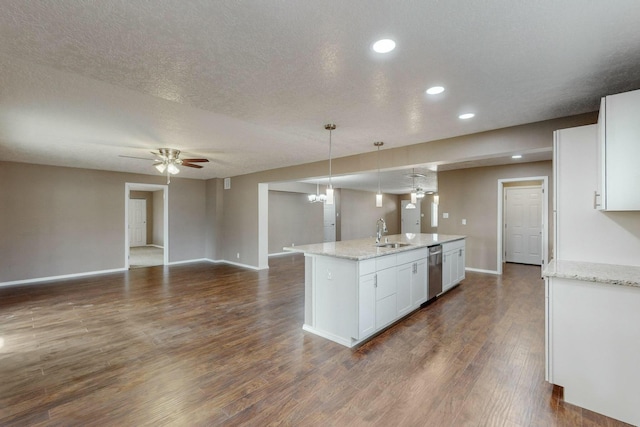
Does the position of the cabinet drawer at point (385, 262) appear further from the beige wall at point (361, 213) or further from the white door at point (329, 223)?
the beige wall at point (361, 213)

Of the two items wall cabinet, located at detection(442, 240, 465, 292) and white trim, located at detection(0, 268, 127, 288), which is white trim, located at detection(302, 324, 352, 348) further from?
white trim, located at detection(0, 268, 127, 288)

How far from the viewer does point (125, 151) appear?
15.4 feet

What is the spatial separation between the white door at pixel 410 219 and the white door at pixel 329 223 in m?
3.72

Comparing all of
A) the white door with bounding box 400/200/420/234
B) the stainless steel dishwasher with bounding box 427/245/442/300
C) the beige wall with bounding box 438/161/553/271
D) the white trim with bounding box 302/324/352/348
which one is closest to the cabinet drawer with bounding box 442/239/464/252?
the stainless steel dishwasher with bounding box 427/245/442/300

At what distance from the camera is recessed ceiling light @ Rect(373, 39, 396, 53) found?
5.64 ft

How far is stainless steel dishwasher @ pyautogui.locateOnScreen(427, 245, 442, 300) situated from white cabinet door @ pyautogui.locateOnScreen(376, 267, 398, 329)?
1.02m

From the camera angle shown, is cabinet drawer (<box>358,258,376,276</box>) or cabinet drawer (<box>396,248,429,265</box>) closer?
cabinet drawer (<box>358,258,376,276</box>)

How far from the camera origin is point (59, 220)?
605 centimetres

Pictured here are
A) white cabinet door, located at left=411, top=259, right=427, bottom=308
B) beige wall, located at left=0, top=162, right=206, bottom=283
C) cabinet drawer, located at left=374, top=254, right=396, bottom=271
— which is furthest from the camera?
beige wall, located at left=0, top=162, right=206, bottom=283

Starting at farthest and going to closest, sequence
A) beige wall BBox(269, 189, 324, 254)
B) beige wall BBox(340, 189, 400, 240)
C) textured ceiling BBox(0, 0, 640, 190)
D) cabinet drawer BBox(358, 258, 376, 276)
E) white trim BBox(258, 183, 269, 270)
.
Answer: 1. beige wall BBox(340, 189, 400, 240)
2. beige wall BBox(269, 189, 324, 254)
3. white trim BBox(258, 183, 269, 270)
4. cabinet drawer BBox(358, 258, 376, 276)
5. textured ceiling BBox(0, 0, 640, 190)

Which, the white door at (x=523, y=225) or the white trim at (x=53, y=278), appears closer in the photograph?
the white trim at (x=53, y=278)

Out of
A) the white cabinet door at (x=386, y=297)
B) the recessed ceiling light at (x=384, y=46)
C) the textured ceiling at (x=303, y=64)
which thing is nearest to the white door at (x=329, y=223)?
the textured ceiling at (x=303, y=64)

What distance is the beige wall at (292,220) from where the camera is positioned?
9.23 metres

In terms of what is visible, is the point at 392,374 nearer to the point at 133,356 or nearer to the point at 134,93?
the point at 133,356
